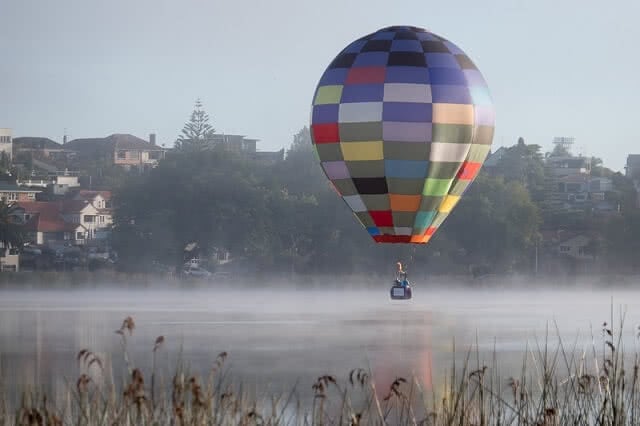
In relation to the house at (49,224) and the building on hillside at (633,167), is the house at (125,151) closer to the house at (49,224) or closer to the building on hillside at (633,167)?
the house at (49,224)

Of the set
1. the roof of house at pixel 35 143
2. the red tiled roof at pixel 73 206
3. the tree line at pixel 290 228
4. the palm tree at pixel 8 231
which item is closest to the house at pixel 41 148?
the roof of house at pixel 35 143

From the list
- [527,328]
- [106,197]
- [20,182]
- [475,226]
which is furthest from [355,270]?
[20,182]

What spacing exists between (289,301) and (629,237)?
2932 cm

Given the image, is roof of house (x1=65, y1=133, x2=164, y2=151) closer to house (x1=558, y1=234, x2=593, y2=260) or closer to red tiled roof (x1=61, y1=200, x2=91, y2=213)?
red tiled roof (x1=61, y1=200, x2=91, y2=213)

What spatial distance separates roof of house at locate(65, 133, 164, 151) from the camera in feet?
586

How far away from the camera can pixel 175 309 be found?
67.1 metres

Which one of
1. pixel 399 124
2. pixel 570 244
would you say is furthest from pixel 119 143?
pixel 399 124

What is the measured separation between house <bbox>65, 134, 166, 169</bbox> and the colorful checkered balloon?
13431cm

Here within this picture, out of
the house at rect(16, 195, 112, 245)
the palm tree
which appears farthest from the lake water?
the house at rect(16, 195, 112, 245)

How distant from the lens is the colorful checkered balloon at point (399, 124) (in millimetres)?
36969

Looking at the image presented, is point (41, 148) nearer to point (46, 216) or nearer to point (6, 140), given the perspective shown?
point (6, 140)

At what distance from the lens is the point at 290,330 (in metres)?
51.6

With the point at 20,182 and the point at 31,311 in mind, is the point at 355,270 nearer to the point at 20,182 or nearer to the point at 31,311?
the point at 31,311

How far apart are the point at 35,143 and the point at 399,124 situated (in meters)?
154
